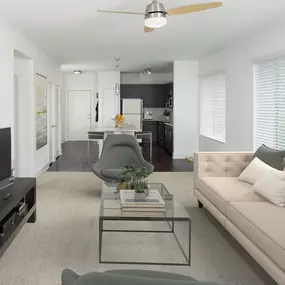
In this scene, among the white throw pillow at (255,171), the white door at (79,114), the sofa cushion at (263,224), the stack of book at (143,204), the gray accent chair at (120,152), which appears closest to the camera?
the sofa cushion at (263,224)

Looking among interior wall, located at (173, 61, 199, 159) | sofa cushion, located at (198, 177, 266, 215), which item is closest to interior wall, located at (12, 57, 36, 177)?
sofa cushion, located at (198, 177, 266, 215)

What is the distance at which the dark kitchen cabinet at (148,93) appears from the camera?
44.2 feet

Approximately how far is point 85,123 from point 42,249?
1062 centimetres

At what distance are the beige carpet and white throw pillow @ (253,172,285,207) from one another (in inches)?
21.7

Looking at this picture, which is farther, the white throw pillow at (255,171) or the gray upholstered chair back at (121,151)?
the gray upholstered chair back at (121,151)

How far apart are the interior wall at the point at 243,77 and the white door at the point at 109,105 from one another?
5.27 m

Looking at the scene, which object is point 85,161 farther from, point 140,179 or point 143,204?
point 143,204

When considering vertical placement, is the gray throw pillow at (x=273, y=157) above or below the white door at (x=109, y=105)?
below

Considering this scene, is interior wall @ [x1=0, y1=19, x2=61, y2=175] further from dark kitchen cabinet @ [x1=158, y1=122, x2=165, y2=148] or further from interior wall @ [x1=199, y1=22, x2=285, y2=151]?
dark kitchen cabinet @ [x1=158, y1=122, x2=165, y2=148]

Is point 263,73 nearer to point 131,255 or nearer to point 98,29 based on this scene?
point 98,29

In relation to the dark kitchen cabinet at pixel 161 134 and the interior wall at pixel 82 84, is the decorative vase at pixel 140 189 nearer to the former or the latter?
the dark kitchen cabinet at pixel 161 134

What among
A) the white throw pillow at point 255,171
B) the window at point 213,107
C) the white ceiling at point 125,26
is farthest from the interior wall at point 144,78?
the white throw pillow at point 255,171

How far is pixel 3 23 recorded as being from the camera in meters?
4.76

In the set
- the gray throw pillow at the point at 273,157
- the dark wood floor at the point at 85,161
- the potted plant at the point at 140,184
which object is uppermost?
the gray throw pillow at the point at 273,157
